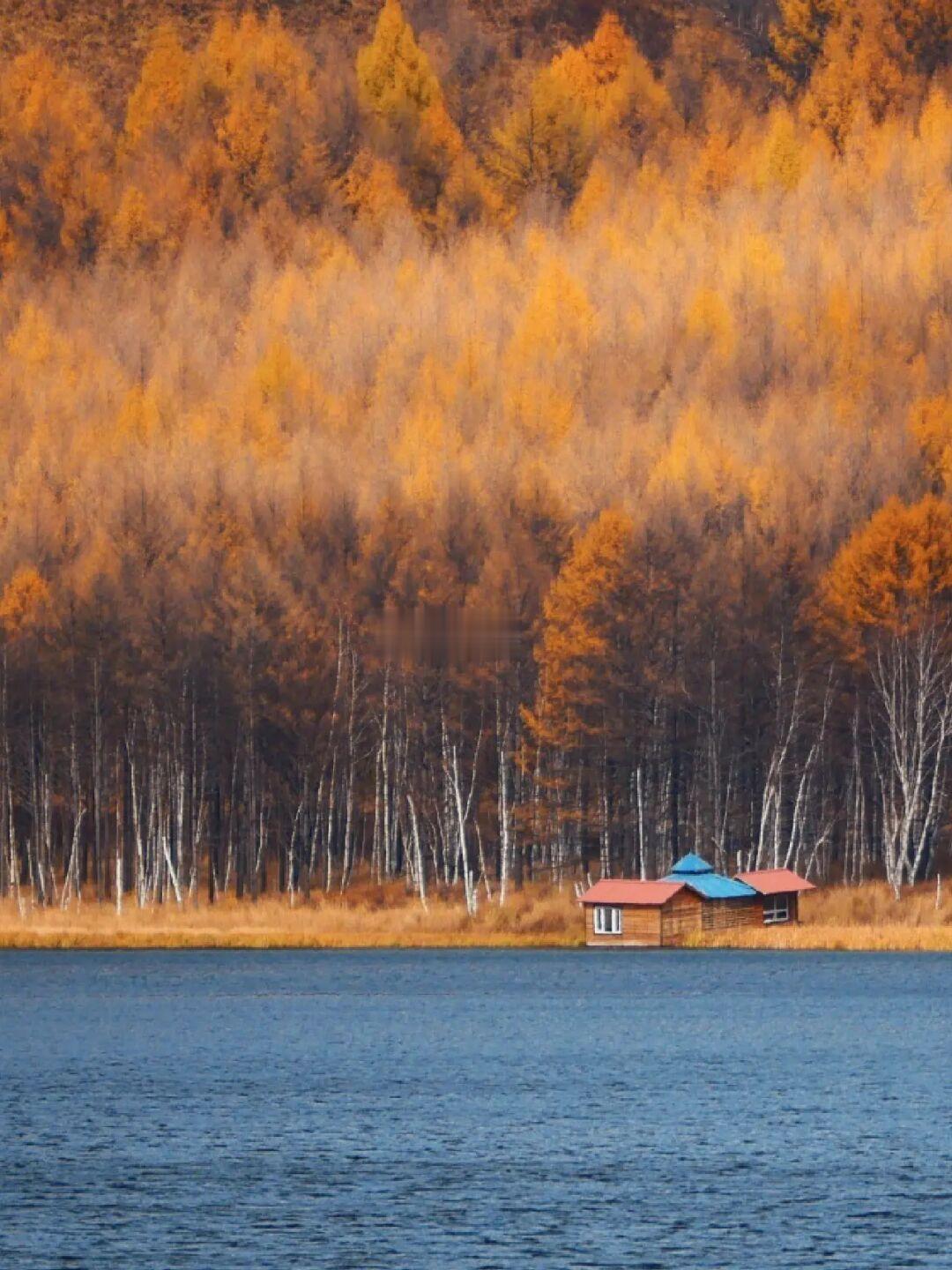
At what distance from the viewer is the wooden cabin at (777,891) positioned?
73.8 meters

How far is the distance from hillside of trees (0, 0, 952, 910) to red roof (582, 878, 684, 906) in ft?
→ 15.2

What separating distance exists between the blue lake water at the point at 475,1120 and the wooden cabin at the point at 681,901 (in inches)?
59.9

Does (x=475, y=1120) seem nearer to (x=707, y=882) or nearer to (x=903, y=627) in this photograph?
(x=707, y=882)

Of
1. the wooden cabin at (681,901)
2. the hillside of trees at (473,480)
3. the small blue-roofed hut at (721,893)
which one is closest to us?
the wooden cabin at (681,901)

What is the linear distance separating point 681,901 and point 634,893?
2612 millimetres

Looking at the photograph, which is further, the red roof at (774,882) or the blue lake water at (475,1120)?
the red roof at (774,882)

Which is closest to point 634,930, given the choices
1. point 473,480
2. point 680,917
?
point 680,917

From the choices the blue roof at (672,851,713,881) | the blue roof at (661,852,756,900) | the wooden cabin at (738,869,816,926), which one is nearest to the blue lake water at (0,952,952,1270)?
the wooden cabin at (738,869,816,926)

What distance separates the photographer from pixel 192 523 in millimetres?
103125

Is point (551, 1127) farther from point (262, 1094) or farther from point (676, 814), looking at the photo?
point (676, 814)

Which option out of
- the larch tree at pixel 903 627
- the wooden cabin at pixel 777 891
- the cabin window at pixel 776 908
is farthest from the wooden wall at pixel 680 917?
the larch tree at pixel 903 627

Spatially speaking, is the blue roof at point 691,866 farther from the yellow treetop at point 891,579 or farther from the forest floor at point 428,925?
the yellow treetop at point 891,579

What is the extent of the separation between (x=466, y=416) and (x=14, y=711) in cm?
4488

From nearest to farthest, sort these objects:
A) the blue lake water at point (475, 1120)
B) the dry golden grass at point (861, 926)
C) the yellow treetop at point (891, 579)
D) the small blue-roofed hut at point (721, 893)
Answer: the blue lake water at point (475, 1120)
the dry golden grass at point (861, 926)
the small blue-roofed hut at point (721, 893)
the yellow treetop at point (891, 579)
